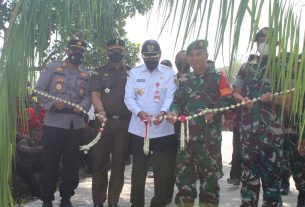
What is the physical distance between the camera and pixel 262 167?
3520 mm

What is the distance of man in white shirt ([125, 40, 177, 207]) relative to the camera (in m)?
4.05

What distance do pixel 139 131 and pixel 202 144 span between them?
632mm

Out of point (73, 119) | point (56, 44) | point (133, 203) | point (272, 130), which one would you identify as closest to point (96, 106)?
point (73, 119)

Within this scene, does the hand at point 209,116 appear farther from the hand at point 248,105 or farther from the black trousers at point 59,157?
the black trousers at point 59,157

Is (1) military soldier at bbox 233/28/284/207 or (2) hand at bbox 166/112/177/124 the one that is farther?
(2) hand at bbox 166/112/177/124

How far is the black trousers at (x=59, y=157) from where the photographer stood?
4.27m

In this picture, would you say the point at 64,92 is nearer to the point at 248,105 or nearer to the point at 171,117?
the point at 171,117

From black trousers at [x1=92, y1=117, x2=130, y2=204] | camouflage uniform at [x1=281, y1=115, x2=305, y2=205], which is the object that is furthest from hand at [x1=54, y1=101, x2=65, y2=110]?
camouflage uniform at [x1=281, y1=115, x2=305, y2=205]

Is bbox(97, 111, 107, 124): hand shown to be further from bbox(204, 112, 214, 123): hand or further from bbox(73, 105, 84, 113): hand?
bbox(204, 112, 214, 123): hand

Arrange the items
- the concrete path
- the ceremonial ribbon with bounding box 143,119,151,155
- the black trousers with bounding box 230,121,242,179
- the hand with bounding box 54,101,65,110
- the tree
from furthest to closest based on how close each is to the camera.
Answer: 1. the black trousers with bounding box 230,121,242,179
2. the concrete path
3. the hand with bounding box 54,101,65,110
4. the ceremonial ribbon with bounding box 143,119,151,155
5. the tree

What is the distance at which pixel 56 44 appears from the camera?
1343mm

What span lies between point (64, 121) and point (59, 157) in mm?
377

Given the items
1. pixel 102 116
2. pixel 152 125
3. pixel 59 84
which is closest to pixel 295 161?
pixel 152 125

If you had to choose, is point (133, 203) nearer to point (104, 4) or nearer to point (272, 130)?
point (272, 130)
